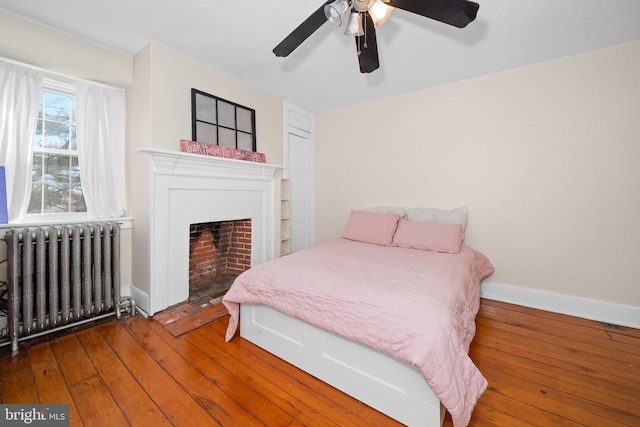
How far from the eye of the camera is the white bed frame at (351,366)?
1.21 metres

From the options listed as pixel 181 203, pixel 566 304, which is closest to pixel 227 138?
pixel 181 203

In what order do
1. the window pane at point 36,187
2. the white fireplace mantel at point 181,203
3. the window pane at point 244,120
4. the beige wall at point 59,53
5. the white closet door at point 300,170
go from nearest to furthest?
the beige wall at point 59,53 < the window pane at point 36,187 < the white fireplace mantel at point 181,203 < the window pane at point 244,120 < the white closet door at point 300,170

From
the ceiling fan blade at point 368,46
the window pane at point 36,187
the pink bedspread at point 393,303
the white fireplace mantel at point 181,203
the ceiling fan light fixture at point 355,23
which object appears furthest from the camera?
the white fireplace mantel at point 181,203

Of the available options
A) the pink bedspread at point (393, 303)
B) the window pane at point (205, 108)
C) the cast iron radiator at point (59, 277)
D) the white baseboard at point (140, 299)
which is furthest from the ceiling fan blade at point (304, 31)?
the white baseboard at point (140, 299)

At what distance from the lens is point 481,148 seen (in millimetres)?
2789

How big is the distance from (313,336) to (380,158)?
257 cm

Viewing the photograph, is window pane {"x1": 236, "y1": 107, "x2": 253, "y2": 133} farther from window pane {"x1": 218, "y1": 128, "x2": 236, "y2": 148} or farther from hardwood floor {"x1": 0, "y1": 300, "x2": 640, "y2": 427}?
hardwood floor {"x1": 0, "y1": 300, "x2": 640, "y2": 427}

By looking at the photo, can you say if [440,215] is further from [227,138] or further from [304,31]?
[227,138]

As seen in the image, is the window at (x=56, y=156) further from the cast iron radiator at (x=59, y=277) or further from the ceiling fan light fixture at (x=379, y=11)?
the ceiling fan light fixture at (x=379, y=11)

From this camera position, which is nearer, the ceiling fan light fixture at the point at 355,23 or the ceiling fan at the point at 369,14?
the ceiling fan at the point at 369,14

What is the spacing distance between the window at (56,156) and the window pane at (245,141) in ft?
4.77

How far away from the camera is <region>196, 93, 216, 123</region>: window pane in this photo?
2539 mm

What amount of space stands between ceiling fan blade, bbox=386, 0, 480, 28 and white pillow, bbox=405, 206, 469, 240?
190cm

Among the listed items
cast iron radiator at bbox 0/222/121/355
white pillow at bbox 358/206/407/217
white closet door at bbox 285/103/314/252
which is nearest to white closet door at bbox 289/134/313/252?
white closet door at bbox 285/103/314/252
